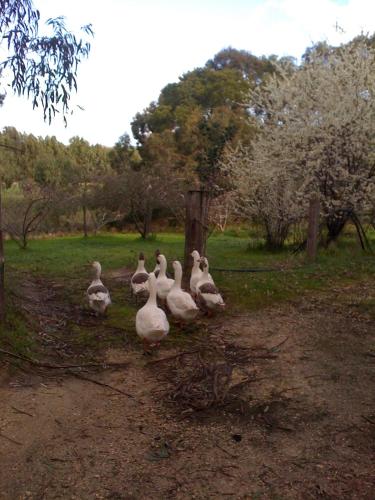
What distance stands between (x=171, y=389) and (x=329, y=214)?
9.51 metres

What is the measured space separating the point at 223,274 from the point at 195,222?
2381 mm

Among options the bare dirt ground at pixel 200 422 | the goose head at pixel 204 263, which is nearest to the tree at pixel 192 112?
the goose head at pixel 204 263

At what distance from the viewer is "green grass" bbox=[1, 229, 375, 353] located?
261 inches

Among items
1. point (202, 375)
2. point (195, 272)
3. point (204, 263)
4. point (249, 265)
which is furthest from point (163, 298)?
point (249, 265)

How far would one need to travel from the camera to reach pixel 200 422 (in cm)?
413

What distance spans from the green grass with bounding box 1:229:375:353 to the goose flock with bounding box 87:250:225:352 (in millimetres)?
290

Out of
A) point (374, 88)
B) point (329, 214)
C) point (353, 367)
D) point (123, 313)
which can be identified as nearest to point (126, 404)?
point (353, 367)

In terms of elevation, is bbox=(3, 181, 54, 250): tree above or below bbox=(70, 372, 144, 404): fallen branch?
above

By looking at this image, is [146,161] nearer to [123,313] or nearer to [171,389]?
[123,313]

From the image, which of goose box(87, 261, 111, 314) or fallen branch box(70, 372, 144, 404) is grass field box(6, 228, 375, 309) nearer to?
goose box(87, 261, 111, 314)

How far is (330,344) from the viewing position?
19.8 feet

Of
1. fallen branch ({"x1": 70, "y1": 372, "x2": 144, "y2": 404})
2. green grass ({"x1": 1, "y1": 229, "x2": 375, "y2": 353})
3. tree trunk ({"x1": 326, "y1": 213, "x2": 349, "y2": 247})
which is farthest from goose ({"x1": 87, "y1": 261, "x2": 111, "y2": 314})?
tree trunk ({"x1": 326, "y1": 213, "x2": 349, "y2": 247})

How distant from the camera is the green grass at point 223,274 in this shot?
662cm

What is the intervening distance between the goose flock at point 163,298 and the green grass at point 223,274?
290mm
